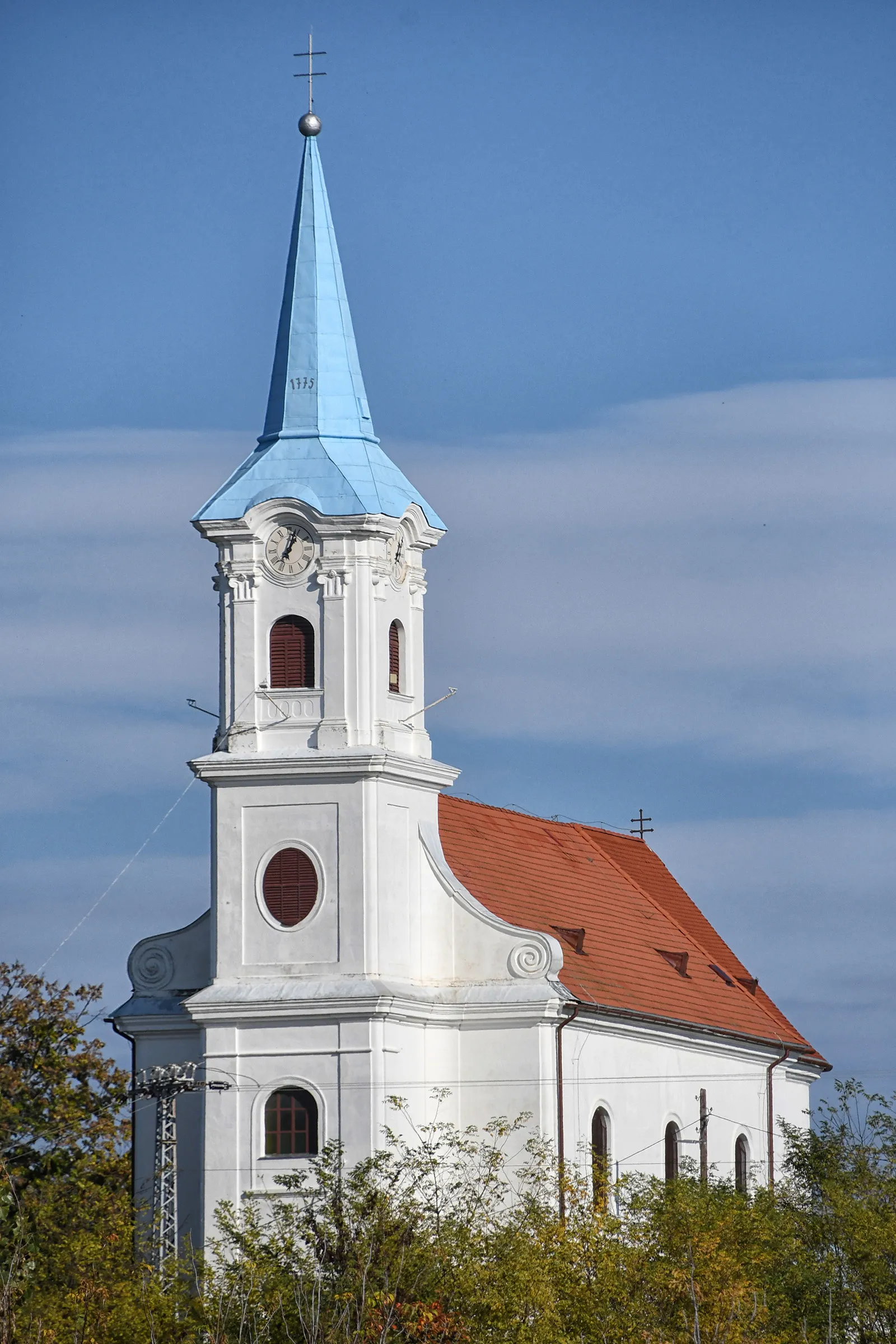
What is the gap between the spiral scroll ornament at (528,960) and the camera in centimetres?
6469

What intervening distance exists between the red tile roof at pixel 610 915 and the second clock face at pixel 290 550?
8224 mm

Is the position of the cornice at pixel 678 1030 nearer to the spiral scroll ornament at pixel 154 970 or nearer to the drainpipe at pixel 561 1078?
the drainpipe at pixel 561 1078

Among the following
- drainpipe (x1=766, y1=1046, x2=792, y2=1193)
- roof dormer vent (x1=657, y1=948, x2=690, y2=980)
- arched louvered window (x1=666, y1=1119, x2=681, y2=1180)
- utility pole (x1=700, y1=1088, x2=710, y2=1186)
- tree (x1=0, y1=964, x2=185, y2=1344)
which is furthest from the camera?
drainpipe (x1=766, y1=1046, x2=792, y2=1193)

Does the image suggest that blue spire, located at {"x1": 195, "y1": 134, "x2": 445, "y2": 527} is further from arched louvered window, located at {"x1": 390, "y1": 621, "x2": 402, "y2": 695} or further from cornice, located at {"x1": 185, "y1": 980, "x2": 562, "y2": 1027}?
cornice, located at {"x1": 185, "y1": 980, "x2": 562, "y2": 1027}

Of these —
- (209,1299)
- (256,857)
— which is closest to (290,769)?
(256,857)

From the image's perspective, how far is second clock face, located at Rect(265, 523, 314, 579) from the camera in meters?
63.7

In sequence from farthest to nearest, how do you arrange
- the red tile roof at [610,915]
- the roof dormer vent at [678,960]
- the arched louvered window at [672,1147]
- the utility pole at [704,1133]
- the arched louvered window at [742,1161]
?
the arched louvered window at [742,1161] → the roof dormer vent at [678,960] → the utility pole at [704,1133] → the arched louvered window at [672,1147] → the red tile roof at [610,915]

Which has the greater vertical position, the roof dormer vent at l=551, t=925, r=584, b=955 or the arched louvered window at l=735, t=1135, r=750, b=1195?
the roof dormer vent at l=551, t=925, r=584, b=955

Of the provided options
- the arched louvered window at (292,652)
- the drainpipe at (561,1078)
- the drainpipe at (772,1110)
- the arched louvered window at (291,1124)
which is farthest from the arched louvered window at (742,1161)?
the arched louvered window at (292,652)

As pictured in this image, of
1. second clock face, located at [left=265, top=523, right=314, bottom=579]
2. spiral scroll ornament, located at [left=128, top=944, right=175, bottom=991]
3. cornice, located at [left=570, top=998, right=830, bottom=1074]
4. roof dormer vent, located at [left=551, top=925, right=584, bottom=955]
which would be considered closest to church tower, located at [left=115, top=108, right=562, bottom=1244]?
second clock face, located at [left=265, top=523, right=314, bottom=579]

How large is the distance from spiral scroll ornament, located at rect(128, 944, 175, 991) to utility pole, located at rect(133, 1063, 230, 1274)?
305cm

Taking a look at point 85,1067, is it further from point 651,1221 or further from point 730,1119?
point 730,1119

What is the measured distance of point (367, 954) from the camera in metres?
62.4

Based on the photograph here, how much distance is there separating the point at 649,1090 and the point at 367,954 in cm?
1072
